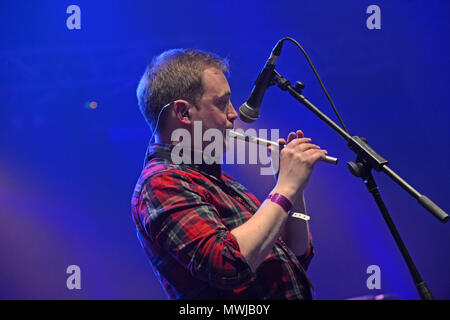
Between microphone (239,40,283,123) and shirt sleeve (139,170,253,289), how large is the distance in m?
0.37

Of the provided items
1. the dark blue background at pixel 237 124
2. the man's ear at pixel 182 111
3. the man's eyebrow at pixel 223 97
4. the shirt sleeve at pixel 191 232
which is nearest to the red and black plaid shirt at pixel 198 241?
the shirt sleeve at pixel 191 232

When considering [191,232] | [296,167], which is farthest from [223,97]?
[191,232]

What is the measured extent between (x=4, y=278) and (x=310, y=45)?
2749 millimetres

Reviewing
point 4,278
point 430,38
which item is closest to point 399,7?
point 430,38

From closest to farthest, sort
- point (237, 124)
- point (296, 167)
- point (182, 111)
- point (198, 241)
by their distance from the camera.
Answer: point (198, 241) < point (296, 167) < point (182, 111) < point (237, 124)

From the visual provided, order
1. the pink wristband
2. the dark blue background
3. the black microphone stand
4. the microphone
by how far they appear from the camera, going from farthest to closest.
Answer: the dark blue background → the microphone → the pink wristband → the black microphone stand

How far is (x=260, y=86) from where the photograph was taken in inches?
53.0

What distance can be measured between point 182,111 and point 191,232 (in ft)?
1.54

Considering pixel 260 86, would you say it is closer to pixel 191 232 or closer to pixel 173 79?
pixel 173 79

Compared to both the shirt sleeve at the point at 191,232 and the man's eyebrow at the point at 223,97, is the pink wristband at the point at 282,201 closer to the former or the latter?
the shirt sleeve at the point at 191,232

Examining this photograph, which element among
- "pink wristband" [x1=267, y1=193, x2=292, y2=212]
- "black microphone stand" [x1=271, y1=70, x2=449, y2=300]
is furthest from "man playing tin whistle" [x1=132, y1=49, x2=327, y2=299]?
"black microphone stand" [x1=271, y1=70, x2=449, y2=300]

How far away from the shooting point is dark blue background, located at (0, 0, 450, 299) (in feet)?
9.00

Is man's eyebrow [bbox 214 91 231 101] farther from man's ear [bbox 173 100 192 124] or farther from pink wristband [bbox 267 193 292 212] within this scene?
pink wristband [bbox 267 193 292 212]

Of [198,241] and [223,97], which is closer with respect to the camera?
[198,241]
